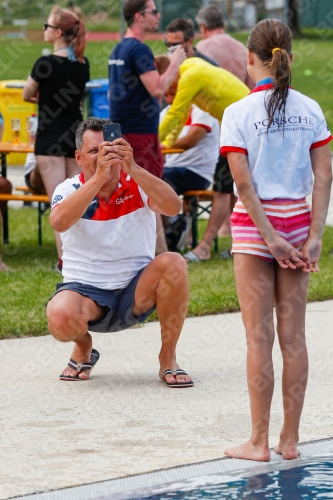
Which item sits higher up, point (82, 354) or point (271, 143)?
point (271, 143)

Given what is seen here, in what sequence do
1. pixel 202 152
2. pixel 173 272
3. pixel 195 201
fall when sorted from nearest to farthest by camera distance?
1. pixel 173 272
2. pixel 202 152
3. pixel 195 201

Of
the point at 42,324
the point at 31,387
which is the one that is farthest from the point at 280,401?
the point at 42,324

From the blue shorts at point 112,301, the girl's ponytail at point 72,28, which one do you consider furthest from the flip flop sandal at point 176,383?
the girl's ponytail at point 72,28

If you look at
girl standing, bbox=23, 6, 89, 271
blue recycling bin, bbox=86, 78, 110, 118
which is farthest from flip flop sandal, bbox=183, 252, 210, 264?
blue recycling bin, bbox=86, 78, 110, 118

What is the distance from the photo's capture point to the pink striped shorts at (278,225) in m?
3.52

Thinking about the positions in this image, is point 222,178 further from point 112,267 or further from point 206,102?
point 112,267

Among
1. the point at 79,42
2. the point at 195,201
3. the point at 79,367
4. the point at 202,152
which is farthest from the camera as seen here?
the point at 195,201

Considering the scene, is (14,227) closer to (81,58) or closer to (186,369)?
(81,58)

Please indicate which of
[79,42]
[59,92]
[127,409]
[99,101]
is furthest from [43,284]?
[99,101]

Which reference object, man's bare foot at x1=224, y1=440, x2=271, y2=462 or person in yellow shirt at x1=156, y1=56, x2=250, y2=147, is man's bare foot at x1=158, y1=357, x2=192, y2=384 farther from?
person in yellow shirt at x1=156, y1=56, x2=250, y2=147

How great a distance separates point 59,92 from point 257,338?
4.29 metres

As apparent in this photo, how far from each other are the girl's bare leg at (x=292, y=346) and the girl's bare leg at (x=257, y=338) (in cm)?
4

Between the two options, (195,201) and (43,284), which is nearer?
(43,284)

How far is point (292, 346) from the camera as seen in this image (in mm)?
3613
